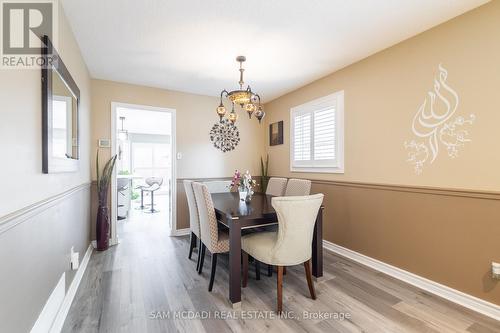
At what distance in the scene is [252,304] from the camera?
201 cm

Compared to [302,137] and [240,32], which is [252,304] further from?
[302,137]

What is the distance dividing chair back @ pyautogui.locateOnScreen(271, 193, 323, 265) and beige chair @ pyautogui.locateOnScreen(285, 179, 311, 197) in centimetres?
98

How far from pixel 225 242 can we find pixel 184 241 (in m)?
1.69

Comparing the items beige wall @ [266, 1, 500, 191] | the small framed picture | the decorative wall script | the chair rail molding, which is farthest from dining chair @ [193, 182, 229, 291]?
the small framed picture

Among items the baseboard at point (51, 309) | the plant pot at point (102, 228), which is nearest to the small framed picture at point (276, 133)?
the plant pot at point (102, 228)

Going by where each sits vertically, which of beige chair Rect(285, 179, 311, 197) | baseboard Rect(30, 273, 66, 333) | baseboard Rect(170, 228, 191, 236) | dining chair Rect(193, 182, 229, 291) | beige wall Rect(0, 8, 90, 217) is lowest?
baseboard Rect(170, 228, 191, 236)

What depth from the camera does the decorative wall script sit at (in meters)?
2.06

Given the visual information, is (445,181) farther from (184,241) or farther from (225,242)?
(184,241)

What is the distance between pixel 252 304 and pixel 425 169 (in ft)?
6.70

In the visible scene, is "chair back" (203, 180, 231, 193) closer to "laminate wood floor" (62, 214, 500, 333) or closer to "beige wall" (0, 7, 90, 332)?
"laminate wood floor" (62, 214, 500, 333)

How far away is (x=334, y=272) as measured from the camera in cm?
260

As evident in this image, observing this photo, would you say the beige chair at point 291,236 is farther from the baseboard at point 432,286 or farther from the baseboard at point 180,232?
the baseboard at point 180,232

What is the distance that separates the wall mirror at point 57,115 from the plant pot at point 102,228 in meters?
1.18

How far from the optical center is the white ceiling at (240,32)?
1907 millimetres
